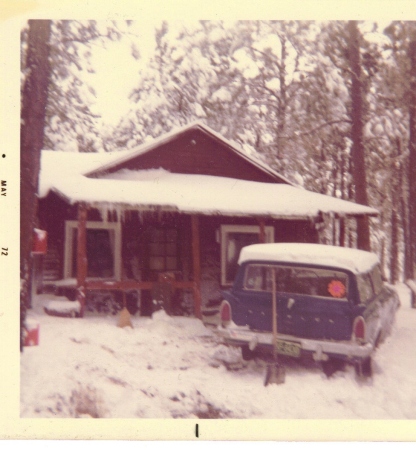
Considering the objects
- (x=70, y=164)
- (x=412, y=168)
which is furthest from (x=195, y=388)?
(x=412, y=168)

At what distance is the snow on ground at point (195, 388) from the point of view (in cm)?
559

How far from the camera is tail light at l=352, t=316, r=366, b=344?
5.21 meters

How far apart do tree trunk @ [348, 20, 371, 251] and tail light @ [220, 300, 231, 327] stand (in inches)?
78.3

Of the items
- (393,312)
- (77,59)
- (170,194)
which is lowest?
(393,312)

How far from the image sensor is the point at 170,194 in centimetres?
679

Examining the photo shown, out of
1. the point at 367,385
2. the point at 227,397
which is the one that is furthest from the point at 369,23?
the point at 227,397

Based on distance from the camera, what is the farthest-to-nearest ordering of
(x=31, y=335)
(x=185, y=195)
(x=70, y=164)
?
(x=70, y=164), (x=185, y=195), (x=31, y=335)

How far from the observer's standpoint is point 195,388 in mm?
5672

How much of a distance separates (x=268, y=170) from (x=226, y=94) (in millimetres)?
1612

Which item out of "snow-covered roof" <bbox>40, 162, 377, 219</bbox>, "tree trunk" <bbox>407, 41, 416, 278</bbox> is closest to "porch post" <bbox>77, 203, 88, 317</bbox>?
"snow-covered roof" <bbox>40, 162, 377, 219</bbox>

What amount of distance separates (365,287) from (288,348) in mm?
1195

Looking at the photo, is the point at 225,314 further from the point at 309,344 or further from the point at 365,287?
the point at 365,287

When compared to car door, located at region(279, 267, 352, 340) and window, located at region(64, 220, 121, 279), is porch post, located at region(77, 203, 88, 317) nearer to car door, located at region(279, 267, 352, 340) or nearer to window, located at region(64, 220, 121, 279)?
window, located at region(64, 220, 121, 279)

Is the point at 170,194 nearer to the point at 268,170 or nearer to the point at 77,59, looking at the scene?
the point at 268,170
